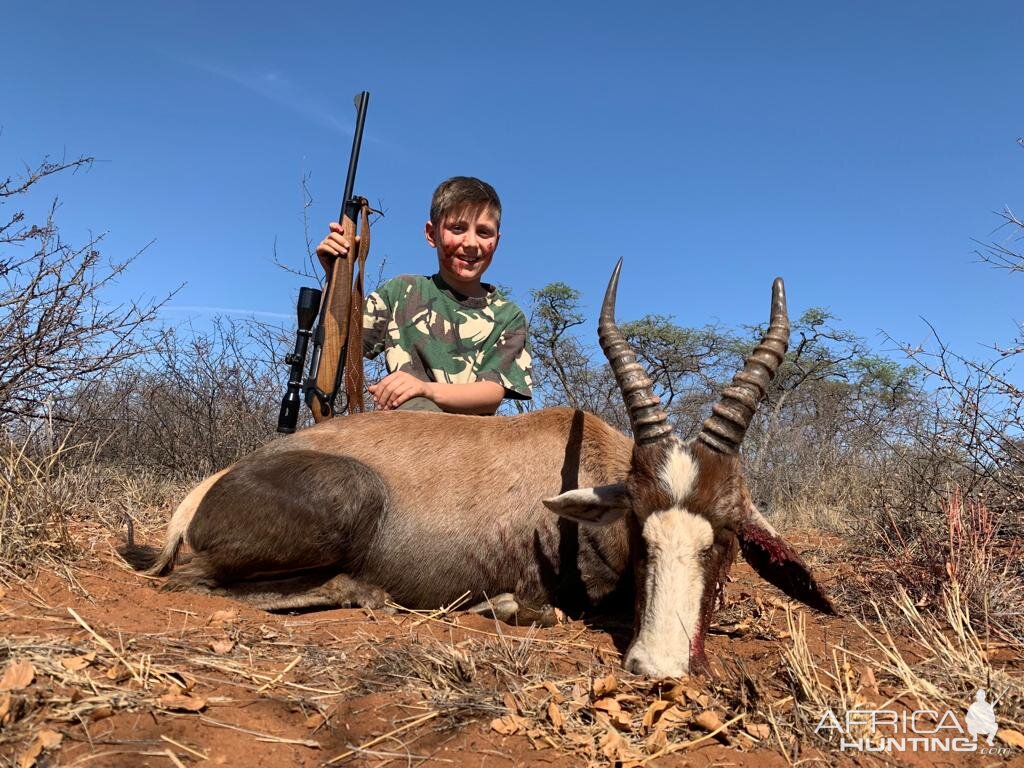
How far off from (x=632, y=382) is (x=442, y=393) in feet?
6.49

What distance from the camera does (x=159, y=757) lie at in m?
2.09

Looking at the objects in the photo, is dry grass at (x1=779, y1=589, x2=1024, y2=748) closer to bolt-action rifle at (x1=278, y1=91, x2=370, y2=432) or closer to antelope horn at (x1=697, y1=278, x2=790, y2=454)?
antelope horn at (x1=697, y1=278, x2=790, y2=454)

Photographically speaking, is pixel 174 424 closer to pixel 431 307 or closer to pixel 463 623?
pixel 431 307

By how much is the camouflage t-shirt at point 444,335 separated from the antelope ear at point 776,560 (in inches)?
97.5

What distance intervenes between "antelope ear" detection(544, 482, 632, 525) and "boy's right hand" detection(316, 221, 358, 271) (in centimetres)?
297

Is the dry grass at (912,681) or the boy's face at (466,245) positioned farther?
the boy's face at (466,245)

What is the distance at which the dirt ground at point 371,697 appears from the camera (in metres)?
2.22

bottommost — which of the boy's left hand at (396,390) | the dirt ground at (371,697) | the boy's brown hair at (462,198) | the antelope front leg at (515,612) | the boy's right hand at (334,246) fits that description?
the antelope front leg at (515,612)

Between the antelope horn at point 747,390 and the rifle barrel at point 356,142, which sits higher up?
the rifle barrel at point 356,142

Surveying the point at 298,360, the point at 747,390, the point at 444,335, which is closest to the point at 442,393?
the point at 444,335

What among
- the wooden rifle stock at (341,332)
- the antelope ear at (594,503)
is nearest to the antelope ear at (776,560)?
the antelope ear at (594,503)

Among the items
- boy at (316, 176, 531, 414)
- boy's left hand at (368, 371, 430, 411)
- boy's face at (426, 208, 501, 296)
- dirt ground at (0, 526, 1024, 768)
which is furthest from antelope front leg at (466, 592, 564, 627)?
boy's face at (426, 208, 501, 296)

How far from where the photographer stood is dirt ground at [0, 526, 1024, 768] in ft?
7.28

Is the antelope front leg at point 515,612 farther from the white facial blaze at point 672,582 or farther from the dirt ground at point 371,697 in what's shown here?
the white facial blaze at point 672,582
